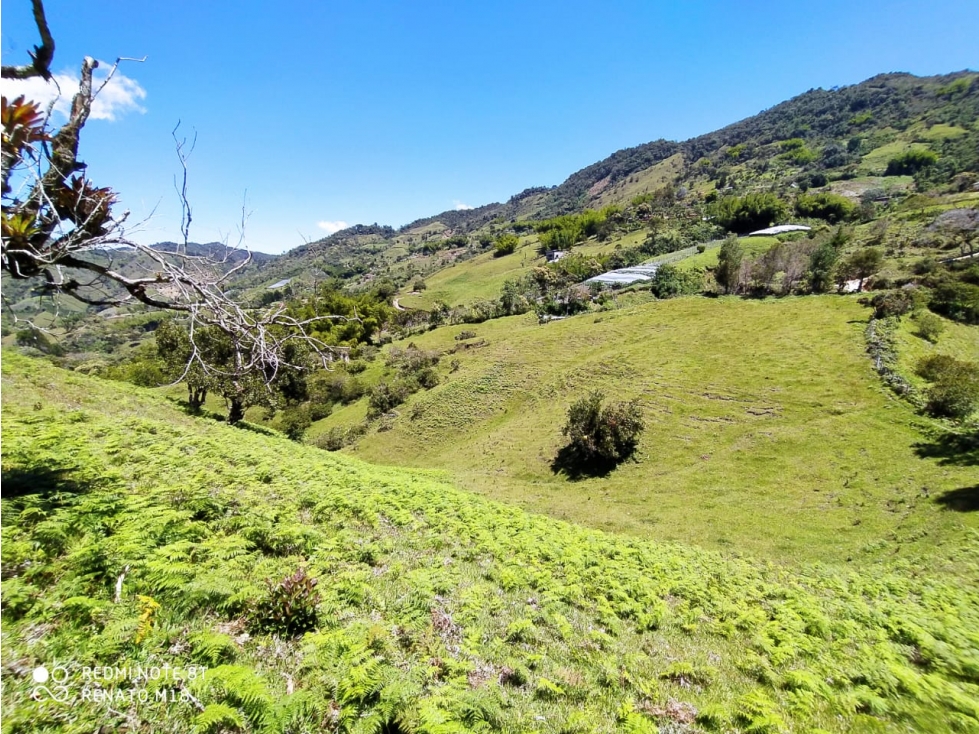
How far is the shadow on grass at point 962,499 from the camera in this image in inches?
731

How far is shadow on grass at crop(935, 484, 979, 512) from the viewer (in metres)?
18.6

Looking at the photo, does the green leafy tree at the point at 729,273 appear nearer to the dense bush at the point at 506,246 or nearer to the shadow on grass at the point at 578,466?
the shadow on grass at the point at 578,466

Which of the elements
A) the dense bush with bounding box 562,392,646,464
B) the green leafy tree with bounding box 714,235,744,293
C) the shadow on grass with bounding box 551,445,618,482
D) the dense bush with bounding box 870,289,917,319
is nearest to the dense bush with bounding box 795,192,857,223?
the green leafy tree with bounding box 714,235,744,293

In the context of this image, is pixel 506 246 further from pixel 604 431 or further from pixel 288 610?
pixel 288 610

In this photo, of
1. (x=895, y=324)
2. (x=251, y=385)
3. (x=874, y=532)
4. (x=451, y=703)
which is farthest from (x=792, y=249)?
(x=451, y=703)

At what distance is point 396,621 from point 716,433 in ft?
103

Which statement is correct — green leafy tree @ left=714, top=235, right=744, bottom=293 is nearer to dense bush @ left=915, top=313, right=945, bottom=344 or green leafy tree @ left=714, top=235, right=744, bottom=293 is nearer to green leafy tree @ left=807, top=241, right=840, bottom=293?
green leafy tree @ left=807, top=241, right=840, bottom=293

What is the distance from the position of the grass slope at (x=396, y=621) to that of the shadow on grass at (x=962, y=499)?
8.50m

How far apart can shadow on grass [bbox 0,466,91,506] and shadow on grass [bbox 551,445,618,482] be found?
27.4 meters

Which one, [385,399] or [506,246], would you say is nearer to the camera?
[385,399]

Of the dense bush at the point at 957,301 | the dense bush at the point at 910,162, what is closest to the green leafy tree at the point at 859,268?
the dense bush at the point at 957,301

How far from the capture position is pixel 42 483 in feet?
26.7

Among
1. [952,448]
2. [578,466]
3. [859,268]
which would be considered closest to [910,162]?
[859,268]

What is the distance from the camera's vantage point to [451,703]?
220 inches
